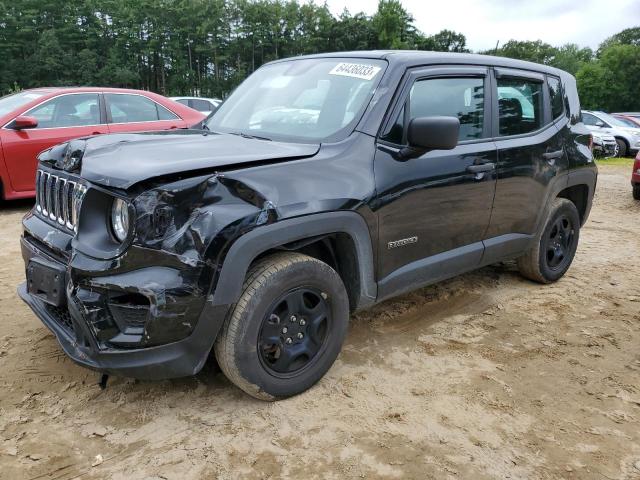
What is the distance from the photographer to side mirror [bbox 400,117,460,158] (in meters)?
2.79

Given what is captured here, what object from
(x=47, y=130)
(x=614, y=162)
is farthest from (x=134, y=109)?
(x=614, y=162)

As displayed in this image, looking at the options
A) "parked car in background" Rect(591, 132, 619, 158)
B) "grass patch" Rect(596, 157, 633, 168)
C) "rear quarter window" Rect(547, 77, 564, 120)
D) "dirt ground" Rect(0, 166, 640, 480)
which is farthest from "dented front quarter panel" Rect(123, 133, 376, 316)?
"parked car in background" Rect(591, 132, 619, 158)

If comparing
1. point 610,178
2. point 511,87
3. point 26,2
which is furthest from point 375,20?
point 511,87

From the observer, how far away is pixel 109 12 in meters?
58.0

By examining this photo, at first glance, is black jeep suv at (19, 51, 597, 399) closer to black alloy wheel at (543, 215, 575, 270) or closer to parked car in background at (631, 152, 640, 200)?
black alloy wheel at (543, 215, 575, 270)

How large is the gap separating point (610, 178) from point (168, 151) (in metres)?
12.6

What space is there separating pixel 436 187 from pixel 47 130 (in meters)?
5.44

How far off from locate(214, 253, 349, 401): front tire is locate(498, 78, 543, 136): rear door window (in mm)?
1957

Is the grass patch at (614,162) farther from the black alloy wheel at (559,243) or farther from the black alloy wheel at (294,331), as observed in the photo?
the black alloy wheel at (294,331)

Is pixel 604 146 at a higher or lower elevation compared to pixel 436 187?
lower

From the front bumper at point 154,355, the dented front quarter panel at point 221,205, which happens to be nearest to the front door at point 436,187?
the dented front quarter panel at point 221,205

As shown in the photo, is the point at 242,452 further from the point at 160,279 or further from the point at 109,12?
the point at 109,12

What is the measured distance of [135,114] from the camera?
7160mm

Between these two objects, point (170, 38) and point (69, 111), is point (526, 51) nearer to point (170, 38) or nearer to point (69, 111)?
point (170, 38)
